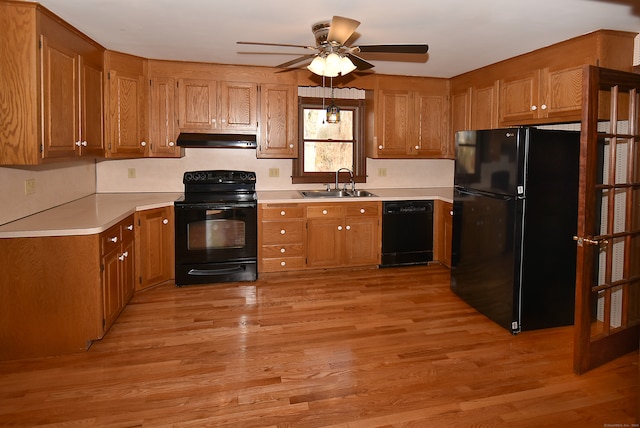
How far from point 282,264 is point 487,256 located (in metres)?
2.10

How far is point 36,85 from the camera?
8.71ft

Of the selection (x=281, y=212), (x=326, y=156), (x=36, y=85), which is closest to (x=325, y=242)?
(x=281, y=212)

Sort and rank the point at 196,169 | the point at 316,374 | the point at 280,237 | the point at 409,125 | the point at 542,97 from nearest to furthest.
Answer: the point at 316,374 → the point at 542,97 → the point at 280,237 → the point at 196,169 → the point at 409,125

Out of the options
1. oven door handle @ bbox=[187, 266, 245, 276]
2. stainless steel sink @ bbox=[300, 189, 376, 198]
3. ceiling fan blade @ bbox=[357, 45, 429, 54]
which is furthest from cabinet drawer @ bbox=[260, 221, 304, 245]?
ceiling fan blade @ bbox=[357, 45, 429, 54]

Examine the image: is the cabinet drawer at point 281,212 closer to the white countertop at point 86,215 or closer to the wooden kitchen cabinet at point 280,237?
the wooden kitchen cabinet at point 280,237

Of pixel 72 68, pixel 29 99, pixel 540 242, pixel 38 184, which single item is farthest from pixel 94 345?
pixel 540 242

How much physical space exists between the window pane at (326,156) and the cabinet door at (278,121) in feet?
1.41

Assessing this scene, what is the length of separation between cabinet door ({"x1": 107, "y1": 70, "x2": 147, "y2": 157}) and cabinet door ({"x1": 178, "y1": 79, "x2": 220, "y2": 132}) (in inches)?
14.7

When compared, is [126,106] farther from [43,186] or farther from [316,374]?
[316,374]

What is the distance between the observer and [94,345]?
2.95 meters

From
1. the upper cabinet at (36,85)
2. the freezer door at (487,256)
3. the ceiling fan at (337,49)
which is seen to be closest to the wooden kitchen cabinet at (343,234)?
the freezer door at (487,256)

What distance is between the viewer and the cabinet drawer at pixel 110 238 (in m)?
2.93

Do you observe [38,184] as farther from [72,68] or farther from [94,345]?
[94,345]

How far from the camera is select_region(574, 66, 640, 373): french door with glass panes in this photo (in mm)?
2482
